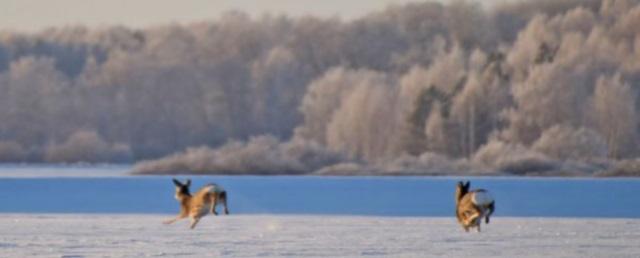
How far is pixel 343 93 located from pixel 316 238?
45575mm

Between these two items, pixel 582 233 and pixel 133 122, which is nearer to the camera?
pixel 582 233

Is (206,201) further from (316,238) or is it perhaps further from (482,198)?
(482,198)

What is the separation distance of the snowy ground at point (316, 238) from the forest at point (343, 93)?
28398mm

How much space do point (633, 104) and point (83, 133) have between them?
2577cm

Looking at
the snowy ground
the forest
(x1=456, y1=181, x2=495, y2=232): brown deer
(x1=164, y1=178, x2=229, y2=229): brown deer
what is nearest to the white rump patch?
(x1=456, y1=181, x2=495, y2=232): brown deer

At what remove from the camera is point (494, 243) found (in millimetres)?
15828

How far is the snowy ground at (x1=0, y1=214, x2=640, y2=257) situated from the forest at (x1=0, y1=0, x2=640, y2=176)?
2840cm

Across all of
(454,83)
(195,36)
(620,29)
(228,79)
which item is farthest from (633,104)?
(195,36)

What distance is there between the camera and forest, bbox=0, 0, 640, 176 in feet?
171

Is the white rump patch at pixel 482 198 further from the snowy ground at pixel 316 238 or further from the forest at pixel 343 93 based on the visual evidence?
the forest at pixel 343 93

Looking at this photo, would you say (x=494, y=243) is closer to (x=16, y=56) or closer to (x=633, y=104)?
(x=633, y=104)

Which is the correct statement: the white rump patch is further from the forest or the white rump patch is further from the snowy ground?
the forest

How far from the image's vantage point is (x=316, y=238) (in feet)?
54.5

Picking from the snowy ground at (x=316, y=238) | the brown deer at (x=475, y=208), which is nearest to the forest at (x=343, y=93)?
the snowy ground at (x=316, y=238)
